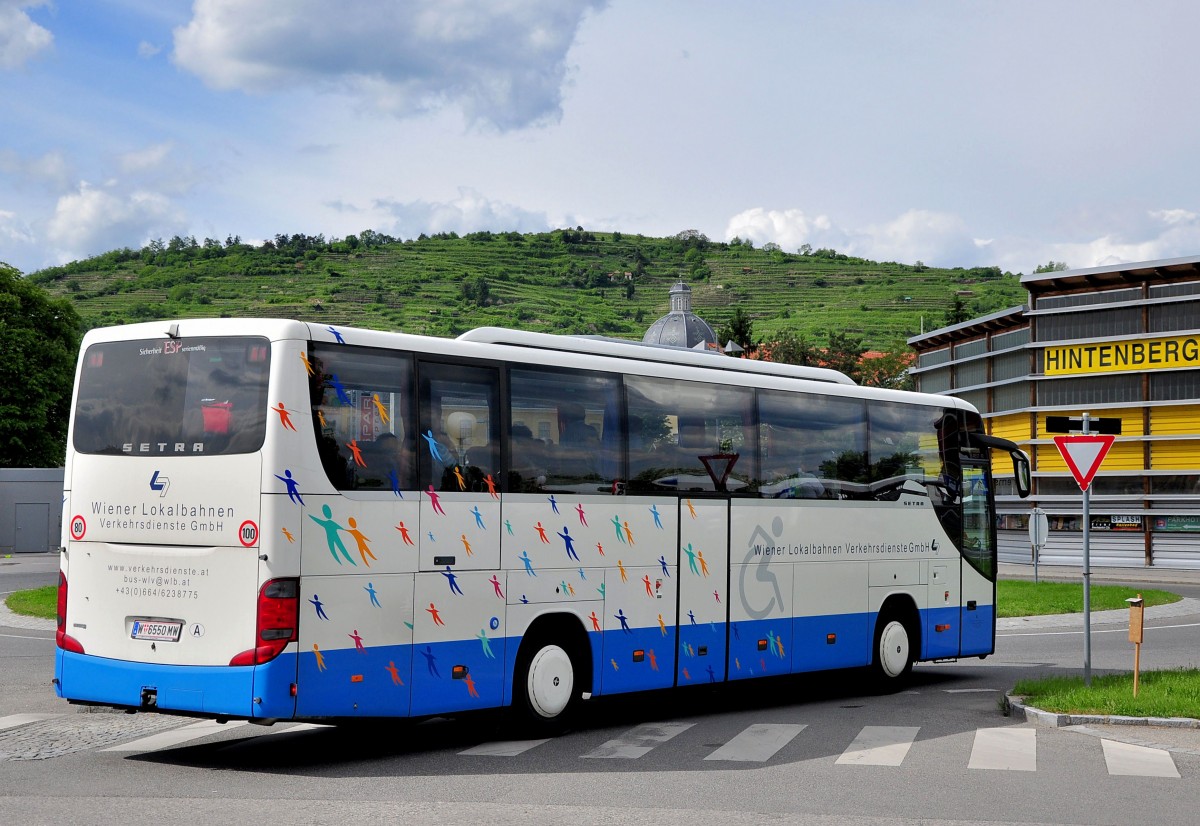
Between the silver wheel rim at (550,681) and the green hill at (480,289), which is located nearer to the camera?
the silver wheel rim at (550,681)

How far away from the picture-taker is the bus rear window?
32.1 ft

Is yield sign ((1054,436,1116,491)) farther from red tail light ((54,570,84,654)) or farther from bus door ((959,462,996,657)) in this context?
red tail light ((54,570,84,654))

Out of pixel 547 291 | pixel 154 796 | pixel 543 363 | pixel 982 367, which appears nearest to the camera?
pixel 154 796

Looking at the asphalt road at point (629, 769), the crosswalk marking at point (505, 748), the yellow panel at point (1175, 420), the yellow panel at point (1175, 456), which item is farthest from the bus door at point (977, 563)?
the yellow panel at point (1175, 456)

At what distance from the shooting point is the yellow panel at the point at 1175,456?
1859 inches

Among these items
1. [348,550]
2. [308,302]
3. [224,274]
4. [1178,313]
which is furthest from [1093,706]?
[224,274]

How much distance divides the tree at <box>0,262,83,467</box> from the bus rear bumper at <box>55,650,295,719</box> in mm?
55556

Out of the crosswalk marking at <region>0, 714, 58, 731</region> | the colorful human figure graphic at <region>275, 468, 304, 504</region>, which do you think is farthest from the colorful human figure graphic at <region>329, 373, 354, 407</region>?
the crosswalk marking at <region>0, 714, 58, 731</region>

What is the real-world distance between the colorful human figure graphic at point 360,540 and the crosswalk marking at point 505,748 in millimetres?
1808

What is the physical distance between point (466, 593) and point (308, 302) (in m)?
136

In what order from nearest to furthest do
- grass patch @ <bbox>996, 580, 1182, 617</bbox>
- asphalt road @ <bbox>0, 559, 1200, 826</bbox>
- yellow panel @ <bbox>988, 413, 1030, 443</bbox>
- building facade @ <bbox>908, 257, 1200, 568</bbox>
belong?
asphalt road @ <bbox>0, 559, 1200, 826</bbox> < grass patch @ <bbox>996, 580, 1182, 617</bbox> < building facade @ <bbox>908, 257, 1200, 568</bbox> < yellow panel @ <bbox>988, 413, 1030, 443</bbox>

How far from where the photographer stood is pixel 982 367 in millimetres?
54500

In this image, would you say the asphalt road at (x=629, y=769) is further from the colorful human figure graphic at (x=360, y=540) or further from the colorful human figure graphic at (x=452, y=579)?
the colorful human figure graphic at (x=360, y=540)

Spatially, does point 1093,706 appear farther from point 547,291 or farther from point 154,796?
point 547,291
